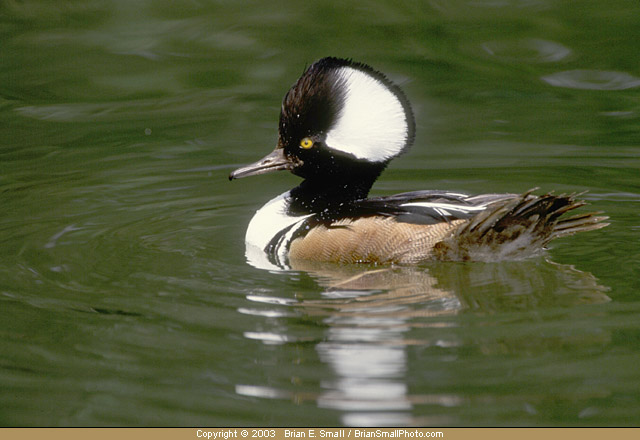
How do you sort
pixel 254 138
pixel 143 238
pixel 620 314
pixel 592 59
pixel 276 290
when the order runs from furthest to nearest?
pixel 592 59 < pixel 254 138 < pixel 143 238 < pixel 276 290 < pixel 620 314

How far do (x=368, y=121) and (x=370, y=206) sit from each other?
0.57 m

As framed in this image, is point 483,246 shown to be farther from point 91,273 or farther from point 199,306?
point 91,273

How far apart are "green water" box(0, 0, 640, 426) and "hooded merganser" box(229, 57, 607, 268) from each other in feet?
0.64

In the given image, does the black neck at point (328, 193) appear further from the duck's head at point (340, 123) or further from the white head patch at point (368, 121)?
the white head patch at point (368, 121)

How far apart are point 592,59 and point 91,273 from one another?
6.66 meters

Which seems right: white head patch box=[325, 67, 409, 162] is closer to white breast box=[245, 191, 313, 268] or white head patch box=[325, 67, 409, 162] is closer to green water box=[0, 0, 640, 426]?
white breast box=[245, 191, 313, 268]

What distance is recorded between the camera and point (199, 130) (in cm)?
1037

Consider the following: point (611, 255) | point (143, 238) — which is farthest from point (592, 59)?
point (143, 238)

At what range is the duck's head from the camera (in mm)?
6602

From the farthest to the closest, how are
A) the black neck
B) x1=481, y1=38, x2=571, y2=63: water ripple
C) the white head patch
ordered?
x1=481, y1=38, x2=571, y2=63: water ripple
the black neck
the white head patch

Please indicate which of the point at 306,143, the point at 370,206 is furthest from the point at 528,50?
the point at 370,206

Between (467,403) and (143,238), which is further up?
(467,403)

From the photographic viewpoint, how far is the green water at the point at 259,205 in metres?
4.71

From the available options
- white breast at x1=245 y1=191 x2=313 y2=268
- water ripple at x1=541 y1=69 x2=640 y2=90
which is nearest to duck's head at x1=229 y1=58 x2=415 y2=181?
white breast at x1=245 y1=191 x2=313 y2=268
